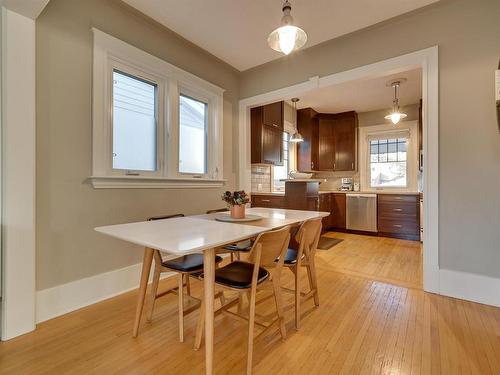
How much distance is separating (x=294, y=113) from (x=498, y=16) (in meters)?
3.45

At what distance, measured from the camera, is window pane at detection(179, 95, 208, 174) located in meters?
3.05

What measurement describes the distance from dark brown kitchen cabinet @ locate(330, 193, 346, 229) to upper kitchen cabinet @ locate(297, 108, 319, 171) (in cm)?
85

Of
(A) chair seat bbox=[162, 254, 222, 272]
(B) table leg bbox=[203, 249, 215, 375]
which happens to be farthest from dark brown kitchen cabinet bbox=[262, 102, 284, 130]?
(B) table leg bbox=[203, 249, 215, 375]

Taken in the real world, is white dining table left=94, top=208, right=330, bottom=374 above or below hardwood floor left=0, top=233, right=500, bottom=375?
above

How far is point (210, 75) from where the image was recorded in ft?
10.9

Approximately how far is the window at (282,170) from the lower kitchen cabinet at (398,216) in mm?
1867

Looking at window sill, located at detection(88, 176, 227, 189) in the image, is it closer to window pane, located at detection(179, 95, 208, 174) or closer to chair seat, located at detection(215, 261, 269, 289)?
window pane, located at detection(179, 95, 208, 174)

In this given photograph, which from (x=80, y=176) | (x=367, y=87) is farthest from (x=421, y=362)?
(x=367, y=87)

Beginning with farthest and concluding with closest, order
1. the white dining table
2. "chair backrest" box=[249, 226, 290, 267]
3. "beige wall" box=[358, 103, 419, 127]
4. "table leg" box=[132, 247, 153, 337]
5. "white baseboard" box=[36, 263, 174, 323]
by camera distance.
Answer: "beige wall" box=[358, 103, 419, 127] → "white baseboard" box=[36, 263, 174, 323] → "table leg" box=[132, 247, 153, 337] → "chair backrest" box=[249, 226, 290, 267] → the white dining table

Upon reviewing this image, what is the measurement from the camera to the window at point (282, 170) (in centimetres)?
495

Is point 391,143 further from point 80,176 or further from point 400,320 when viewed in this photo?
point 80,176

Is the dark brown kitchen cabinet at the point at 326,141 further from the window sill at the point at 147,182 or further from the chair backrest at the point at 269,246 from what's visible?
the chair backrest at the point at 269,246

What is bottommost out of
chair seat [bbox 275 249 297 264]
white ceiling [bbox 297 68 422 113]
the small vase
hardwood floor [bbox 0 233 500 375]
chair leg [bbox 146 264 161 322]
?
hardwood floor [bbox 0 233 500 375]

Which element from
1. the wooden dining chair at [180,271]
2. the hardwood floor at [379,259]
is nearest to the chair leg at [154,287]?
the wooden dining chair at [180,271]
